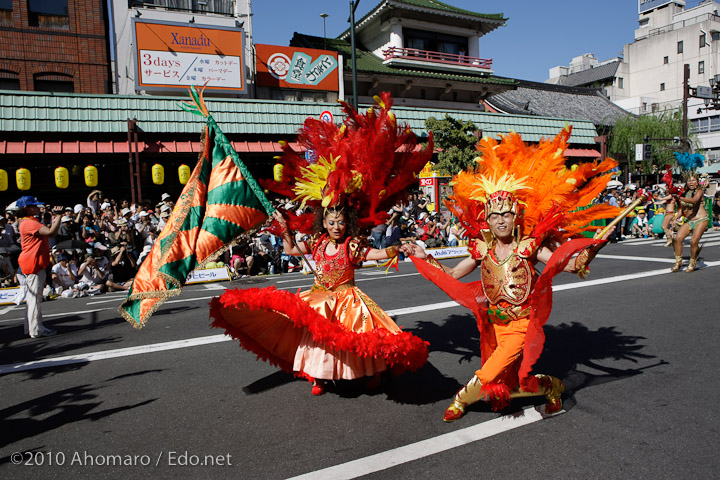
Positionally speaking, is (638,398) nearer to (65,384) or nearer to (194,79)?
(65,384)

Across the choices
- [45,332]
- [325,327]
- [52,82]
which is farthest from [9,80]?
[325,327]

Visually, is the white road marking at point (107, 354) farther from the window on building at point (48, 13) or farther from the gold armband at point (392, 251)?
the window on building at point (48, 13)

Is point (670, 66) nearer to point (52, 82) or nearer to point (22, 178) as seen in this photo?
point (52, 82)

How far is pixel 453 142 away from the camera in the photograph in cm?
2048

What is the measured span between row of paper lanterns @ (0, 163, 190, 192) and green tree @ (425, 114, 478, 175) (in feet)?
32.4

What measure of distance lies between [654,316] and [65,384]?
707cm

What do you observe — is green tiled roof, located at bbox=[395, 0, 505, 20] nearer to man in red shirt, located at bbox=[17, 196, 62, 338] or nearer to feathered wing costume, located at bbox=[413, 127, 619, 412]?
man in red shirt, located at bbox=[17, 196, 62, 338]

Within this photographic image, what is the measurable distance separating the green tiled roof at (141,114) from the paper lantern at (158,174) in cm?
123

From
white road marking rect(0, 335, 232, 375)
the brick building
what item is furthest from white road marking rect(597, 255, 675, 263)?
the brick building

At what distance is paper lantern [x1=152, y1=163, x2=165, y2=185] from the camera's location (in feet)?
53.0

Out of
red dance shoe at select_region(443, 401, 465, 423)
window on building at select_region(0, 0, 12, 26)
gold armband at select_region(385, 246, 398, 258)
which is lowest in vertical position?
red dance shoe at select_region(443, 401, 465, 423)

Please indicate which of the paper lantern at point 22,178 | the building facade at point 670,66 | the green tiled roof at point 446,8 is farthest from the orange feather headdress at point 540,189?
the building facade at point 670,66

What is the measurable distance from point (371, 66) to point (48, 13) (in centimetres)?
1484

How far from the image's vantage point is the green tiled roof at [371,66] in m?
26.2
